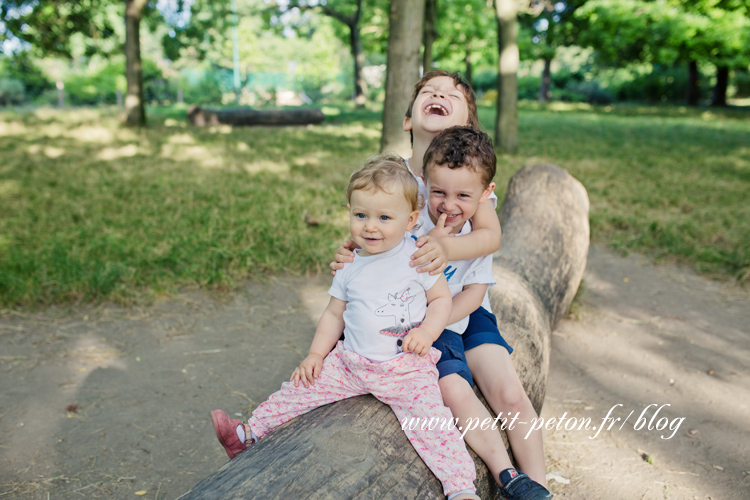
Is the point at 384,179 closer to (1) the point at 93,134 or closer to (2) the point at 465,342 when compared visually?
(2) the point at 465,342

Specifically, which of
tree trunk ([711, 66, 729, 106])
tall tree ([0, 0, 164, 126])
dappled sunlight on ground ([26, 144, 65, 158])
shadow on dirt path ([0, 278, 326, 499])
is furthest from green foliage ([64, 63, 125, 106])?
tree trunk ([711, 66, 729, 106])

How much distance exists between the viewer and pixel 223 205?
5930 millimetres

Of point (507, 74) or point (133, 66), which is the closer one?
point (507, 74)

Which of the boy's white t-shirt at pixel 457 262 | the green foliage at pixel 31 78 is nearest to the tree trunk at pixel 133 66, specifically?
the boy's white t-shirt at pixel 457 262

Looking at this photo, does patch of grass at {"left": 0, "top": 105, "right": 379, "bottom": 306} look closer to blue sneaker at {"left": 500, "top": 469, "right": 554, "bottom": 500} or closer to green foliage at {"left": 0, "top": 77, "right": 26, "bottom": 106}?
blue sneaker at {"left": 500, "top": 469, "right": 554, "bottom": 500}

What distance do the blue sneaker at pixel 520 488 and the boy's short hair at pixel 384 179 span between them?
→ 0.99 metres

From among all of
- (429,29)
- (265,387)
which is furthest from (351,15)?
(265,387)

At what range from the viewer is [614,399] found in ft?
10.2

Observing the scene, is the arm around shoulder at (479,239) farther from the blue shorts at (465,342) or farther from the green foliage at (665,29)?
the green foliage at (665,29)

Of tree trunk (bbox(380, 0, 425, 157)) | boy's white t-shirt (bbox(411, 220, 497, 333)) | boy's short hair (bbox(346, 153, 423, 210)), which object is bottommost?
boy's white t-shirt (bbox(411, 220, 497, 333))

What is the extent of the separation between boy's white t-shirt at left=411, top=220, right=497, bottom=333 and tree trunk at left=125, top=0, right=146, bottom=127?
11.5m

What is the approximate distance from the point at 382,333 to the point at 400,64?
5.30m

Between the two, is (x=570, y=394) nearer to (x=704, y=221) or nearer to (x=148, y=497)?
(x=148, y=497)

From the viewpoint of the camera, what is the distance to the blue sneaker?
70.1 inches
